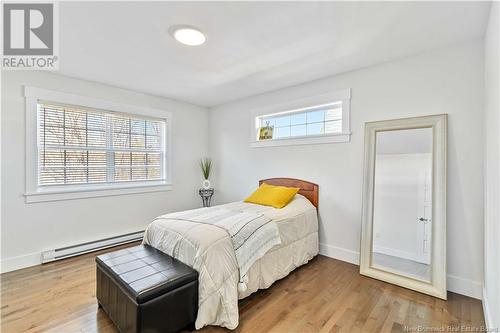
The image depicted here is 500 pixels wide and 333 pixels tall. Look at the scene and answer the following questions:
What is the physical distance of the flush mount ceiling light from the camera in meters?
2.02

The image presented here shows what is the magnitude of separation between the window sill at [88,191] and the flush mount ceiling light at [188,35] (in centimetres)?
248

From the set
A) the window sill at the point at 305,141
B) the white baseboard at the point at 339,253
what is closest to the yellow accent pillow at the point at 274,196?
the window sill at the point at 305,141

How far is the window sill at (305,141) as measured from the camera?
3.06 metres

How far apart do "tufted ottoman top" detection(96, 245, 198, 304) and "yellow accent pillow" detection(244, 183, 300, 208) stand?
4.79ft

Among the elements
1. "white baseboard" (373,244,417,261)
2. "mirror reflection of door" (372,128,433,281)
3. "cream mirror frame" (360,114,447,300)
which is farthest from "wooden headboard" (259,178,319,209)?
"white baseboard" (373,244,417,261)

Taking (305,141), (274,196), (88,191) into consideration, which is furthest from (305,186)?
(88,191)

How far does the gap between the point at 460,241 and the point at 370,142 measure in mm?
1298

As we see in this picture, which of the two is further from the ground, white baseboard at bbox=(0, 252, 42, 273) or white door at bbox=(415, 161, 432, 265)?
white door at bbox=(415, 161, 432, 265)

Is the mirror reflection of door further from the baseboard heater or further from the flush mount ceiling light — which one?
the baseboard heater

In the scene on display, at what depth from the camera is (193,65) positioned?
2.79 metres

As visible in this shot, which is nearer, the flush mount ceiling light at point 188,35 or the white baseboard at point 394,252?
the flush mount ceiling light at point 188,35

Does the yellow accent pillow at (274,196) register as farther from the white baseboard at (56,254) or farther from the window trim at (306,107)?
the white baseboard at (56,254)

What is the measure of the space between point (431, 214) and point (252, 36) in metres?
2.49

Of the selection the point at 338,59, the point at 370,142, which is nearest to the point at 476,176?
the point at 370,142
